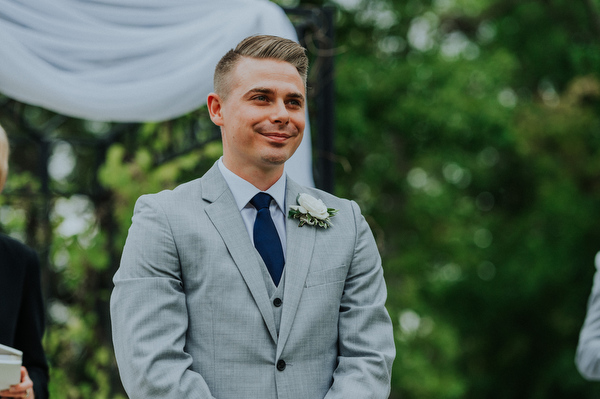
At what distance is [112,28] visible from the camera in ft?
12.1

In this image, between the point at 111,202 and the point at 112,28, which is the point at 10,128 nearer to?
the point at 111,202

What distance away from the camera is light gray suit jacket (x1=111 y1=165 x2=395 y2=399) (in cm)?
208

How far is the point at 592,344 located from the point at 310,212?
6.45ft

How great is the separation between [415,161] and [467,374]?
563 cm

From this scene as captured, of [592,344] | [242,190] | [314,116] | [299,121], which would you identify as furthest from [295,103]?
[314,116]

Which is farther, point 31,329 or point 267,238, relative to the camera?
point 31,329

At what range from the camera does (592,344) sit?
3.66 meters

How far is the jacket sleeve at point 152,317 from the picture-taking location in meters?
2.04

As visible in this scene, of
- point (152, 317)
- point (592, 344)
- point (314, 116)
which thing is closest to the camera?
point (152, 317)

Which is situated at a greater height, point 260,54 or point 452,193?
point 260,54

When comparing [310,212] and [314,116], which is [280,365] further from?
[314,116]

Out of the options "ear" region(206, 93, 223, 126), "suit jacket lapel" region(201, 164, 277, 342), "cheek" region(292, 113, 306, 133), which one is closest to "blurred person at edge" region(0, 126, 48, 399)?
"suit jacket lapel" region(201, 164, 277, 342)

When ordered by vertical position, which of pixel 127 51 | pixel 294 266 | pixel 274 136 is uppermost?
pixel 127 51

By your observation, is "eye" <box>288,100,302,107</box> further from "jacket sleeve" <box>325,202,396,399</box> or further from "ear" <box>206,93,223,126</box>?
"jacket sleeve" <box>325,202,396,399</box>
